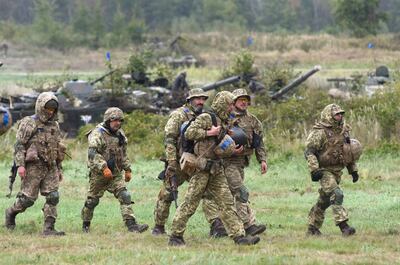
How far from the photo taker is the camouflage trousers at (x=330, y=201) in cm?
1327

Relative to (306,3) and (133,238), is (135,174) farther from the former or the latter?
(306,3)

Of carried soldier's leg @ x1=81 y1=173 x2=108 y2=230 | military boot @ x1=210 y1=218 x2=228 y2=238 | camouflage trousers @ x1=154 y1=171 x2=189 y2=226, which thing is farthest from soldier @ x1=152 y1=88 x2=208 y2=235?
carried soldier's leg @ x1=81 y1=173 x2=108 y2=230

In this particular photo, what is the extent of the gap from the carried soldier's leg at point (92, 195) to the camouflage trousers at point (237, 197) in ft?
5.10

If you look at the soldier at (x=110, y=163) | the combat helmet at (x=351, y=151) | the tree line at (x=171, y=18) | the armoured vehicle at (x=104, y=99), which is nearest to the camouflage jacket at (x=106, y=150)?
→ the soldier at (x=110, y=163)

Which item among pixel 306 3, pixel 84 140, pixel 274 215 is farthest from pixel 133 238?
pixel 306 3

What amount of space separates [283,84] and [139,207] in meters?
18.7

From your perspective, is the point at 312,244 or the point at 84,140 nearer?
the point at 312,244

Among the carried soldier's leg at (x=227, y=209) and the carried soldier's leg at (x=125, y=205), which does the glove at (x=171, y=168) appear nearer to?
the carried soldier's leg at (x=227, y=209)


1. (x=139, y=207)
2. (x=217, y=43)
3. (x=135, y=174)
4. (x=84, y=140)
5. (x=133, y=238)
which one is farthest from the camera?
(x=217, y=43)

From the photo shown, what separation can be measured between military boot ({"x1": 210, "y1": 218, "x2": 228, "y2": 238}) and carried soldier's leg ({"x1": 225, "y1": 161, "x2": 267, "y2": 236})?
12.4 inches

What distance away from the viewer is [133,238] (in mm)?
13453

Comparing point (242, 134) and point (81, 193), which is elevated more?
point (242, 134)

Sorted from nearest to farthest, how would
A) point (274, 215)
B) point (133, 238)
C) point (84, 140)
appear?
point (133, 238)
point (274, 215)
point (84, 140)

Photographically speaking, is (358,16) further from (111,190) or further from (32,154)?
(32,154)
